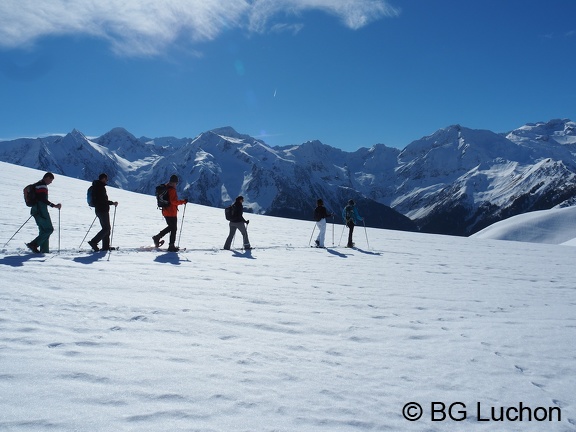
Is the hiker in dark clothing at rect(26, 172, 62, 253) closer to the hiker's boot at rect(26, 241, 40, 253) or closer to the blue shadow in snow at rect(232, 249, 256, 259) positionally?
the hiker's boot at rect(26, 241, 40, 253)

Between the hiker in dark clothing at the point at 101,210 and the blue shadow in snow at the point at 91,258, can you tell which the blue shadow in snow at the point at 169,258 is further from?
the hiker in dark clothing at the point at 101,210

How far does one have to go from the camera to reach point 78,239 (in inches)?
559

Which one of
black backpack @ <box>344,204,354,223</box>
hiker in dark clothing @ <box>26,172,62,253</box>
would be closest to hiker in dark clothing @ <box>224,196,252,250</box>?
hiker in dark clothing @ <box>26,172,62,253</box>

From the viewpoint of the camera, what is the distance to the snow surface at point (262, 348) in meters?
3.79

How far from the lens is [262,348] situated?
5273 mm

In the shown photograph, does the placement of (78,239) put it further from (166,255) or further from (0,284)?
(0,284)

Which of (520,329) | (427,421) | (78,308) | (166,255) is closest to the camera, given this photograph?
(427,421)

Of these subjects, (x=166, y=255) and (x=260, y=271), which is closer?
(x=260, y=271)

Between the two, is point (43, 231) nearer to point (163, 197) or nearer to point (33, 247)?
point (33, 247)

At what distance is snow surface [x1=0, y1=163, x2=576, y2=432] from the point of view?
12.5 feet

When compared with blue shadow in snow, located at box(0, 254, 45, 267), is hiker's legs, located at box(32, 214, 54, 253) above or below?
above

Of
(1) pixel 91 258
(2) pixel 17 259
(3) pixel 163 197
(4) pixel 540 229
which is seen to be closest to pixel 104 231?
(1) pixel 91 258

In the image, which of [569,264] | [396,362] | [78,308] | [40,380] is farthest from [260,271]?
[569,264]

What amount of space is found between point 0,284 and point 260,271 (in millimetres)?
5632
